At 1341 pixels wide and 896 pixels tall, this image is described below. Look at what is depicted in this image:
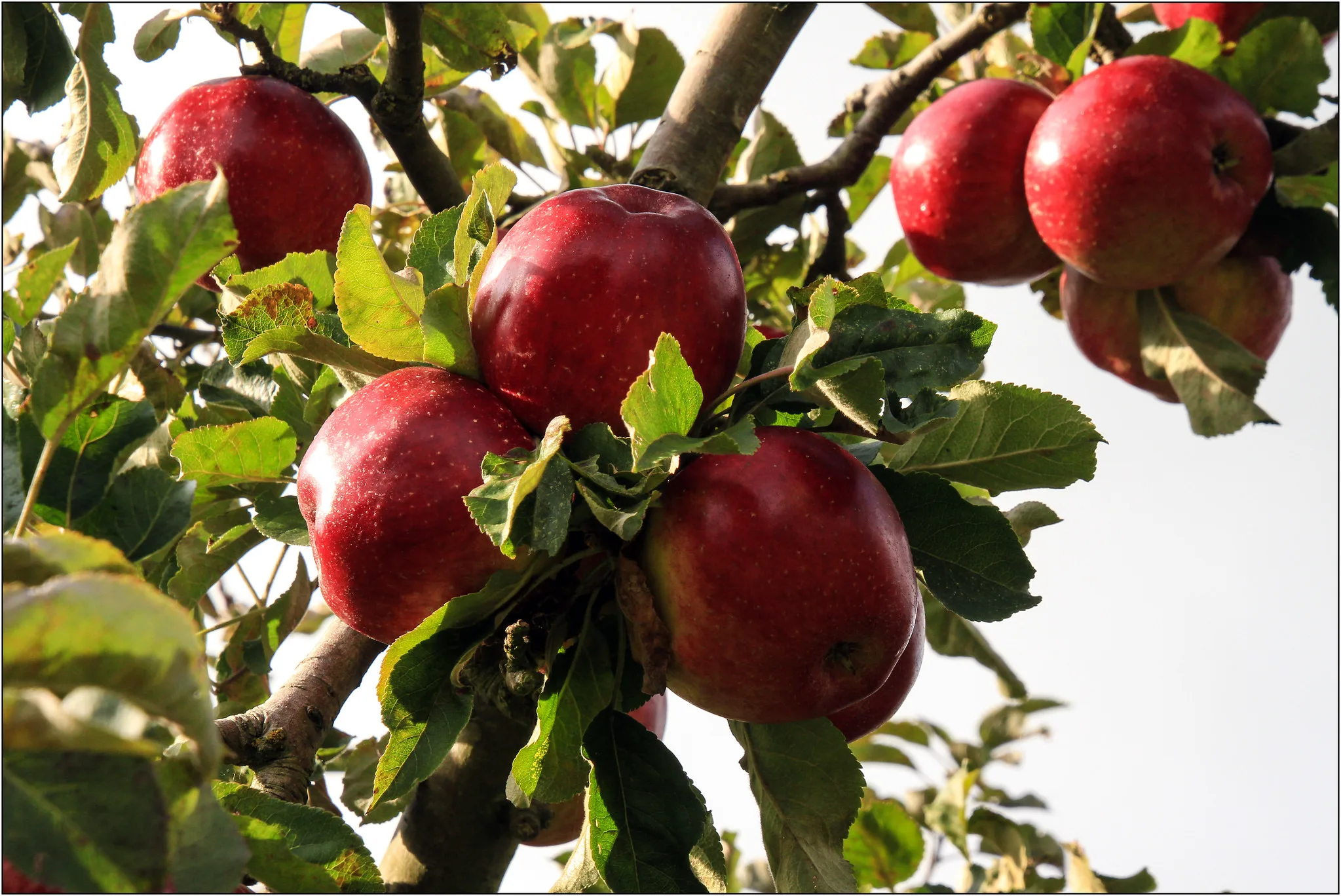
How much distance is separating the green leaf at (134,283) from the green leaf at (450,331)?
0.23 m

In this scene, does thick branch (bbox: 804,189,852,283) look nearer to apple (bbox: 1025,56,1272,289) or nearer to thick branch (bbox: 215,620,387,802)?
apple (bbox: 1025,56,1272,289)

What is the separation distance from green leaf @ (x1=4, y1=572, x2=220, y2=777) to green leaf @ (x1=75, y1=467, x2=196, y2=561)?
0.33 m

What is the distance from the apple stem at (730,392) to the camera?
0.84m

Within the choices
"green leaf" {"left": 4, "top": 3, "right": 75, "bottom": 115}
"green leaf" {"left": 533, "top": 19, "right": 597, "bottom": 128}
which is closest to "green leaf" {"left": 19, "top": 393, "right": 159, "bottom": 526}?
"green leaf" {"left": 4, "top": 3, "right": 75, "bottom": 115}

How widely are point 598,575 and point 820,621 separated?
18 cm

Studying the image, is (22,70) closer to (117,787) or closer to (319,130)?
(319,130)

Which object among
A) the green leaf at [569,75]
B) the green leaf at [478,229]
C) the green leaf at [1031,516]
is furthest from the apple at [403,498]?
the green leaf at [569,75]

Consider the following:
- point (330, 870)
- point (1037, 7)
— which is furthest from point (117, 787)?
point (1037, 7)

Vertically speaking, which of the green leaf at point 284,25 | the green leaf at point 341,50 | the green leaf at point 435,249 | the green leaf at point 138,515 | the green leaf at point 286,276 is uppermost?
the green leaf at point 284,25

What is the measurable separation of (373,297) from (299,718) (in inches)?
16.4

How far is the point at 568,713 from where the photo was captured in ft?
2.89

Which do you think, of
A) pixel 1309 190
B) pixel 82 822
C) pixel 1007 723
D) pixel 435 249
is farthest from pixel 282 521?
pixel 1007 723

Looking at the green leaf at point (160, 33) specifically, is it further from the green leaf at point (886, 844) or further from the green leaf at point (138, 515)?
the green leaf at point (886, 844)

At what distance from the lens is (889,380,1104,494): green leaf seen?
930 mm
